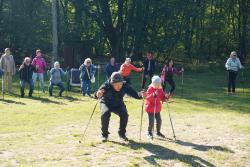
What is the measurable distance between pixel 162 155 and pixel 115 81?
81.0 inches

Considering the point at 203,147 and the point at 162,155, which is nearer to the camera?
the point at 162,155

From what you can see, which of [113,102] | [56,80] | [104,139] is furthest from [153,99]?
[56,80]

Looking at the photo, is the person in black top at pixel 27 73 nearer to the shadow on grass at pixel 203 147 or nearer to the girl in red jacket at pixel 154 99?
the girl in red jacket at pixel 154 99

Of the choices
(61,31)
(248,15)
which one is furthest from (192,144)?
(248,15)

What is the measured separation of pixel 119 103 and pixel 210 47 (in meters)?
33.9

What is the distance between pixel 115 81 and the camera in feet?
37.3

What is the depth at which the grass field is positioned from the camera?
33.6 ft

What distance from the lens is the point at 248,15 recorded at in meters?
42.2

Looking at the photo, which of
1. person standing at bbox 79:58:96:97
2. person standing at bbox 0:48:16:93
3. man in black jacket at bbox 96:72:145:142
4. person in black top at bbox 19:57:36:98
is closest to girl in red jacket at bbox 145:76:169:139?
man in black jacket at bbox 96:72:145:142

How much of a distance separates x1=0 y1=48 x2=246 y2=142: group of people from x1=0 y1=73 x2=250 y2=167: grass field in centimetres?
69

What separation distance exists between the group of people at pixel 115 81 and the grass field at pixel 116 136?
2.27 feet

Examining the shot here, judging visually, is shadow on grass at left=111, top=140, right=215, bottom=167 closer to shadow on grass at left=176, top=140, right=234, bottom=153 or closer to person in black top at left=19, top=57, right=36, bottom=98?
shadow on grass at left=176, top=140, right=234, bottom=153

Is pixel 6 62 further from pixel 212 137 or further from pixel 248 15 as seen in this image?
pixel 248 15

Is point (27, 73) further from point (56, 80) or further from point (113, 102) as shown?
point (113, 102)
